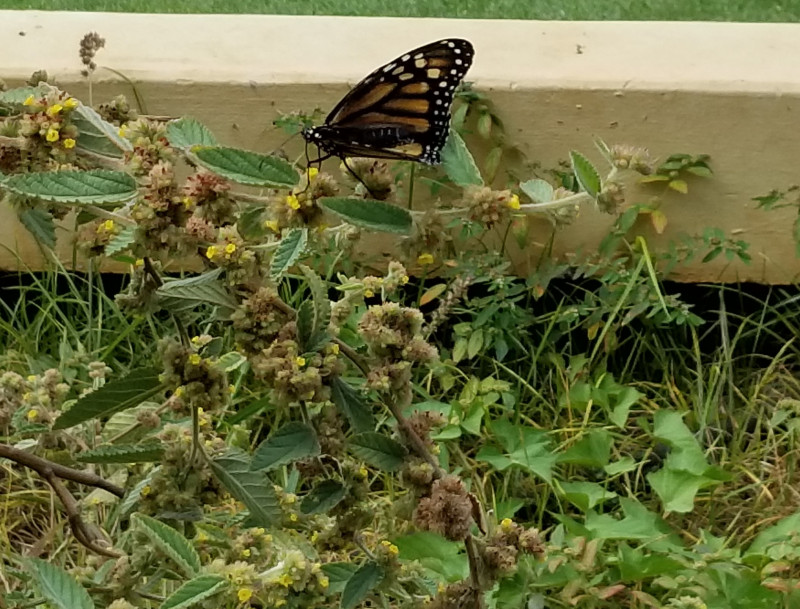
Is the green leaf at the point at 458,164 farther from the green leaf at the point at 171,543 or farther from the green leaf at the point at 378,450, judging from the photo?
the green leaf at the point at 171,543

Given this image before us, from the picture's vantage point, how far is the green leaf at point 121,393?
2.07 ft

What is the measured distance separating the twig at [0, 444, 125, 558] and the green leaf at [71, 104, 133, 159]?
11.0 inches

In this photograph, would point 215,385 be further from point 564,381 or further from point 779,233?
point 779,233

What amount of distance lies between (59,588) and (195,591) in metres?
0.13

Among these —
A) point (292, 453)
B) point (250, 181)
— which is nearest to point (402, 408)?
point (292, 453)

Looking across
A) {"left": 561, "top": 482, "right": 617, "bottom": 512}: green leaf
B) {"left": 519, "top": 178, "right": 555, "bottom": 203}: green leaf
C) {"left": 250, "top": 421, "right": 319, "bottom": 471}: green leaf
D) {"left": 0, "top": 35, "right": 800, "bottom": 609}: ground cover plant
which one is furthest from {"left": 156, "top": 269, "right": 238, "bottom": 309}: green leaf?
{"left": 561, "top": 482, "right": 617, "bottom": 512}: green leaf

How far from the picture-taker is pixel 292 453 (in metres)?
0.62

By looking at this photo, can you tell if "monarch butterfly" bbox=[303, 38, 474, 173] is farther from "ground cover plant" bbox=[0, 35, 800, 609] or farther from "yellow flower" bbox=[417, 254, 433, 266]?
"yellow flower" bbox=[417, 254, 433, 266]

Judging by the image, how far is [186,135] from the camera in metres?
0.62

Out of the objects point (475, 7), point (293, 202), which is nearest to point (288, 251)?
point (293, 202)

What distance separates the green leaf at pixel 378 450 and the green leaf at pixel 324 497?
0.05 m

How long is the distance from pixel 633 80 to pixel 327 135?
0.78 metres

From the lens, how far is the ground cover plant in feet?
1.85

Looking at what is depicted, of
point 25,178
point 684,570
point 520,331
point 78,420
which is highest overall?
point 25,178
